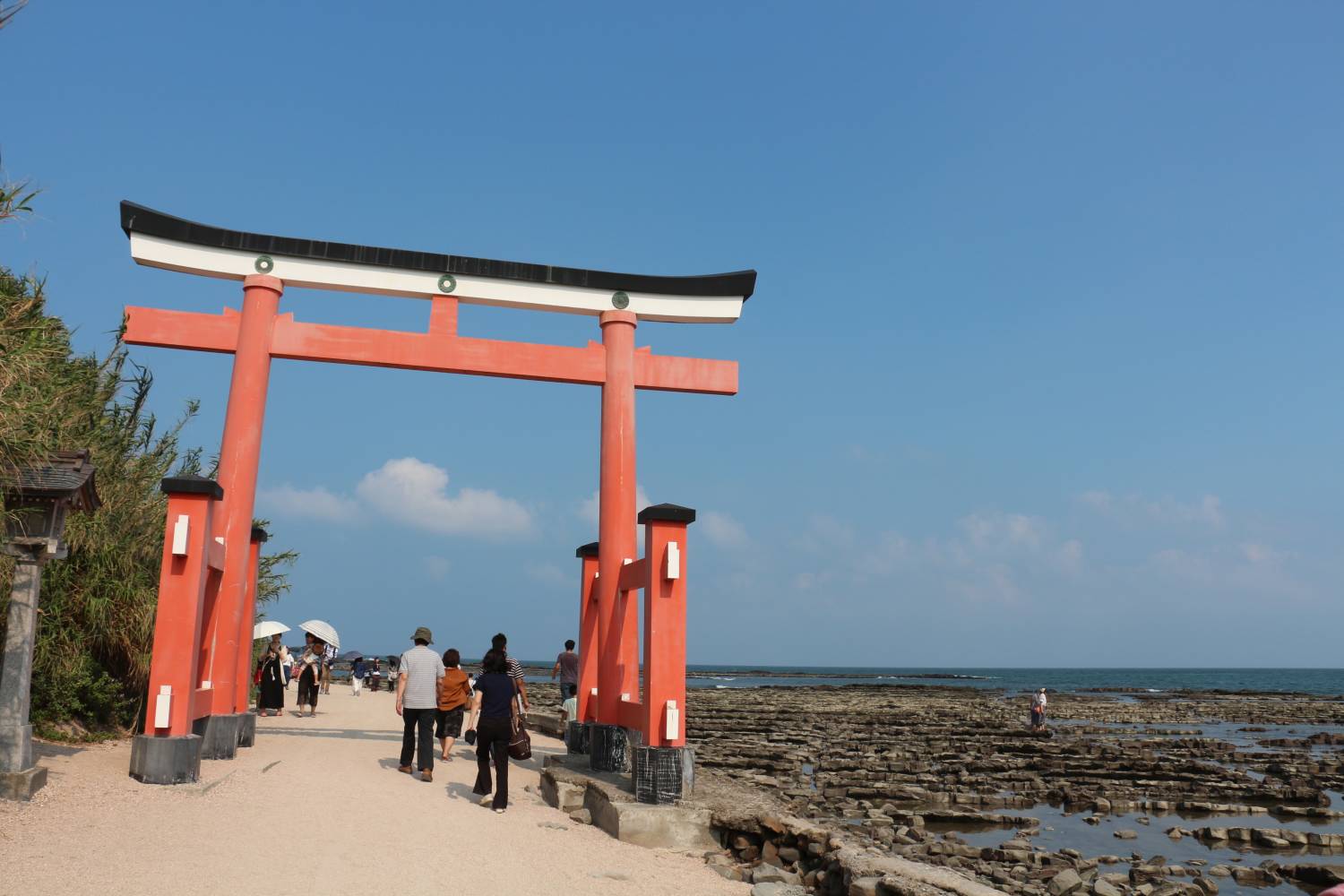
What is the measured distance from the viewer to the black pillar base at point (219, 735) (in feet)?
33.3

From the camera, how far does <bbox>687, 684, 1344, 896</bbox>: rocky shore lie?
810 cm

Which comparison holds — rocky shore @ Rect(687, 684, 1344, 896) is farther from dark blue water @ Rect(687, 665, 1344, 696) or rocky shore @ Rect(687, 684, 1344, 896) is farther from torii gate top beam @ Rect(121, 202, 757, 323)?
dark blue water @ Rect(687, 665, 1344, 696)

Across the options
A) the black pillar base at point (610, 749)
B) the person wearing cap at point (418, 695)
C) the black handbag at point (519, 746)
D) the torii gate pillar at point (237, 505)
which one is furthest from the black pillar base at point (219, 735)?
the black pillar base at point (610, 749)

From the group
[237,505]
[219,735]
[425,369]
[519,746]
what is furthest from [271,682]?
[519,746]

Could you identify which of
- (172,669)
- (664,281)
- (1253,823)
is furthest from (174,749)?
(1253,823)

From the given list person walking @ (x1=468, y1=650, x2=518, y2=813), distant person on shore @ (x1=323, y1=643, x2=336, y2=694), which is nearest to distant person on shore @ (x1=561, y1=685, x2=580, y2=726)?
person walking @ (x1=468, y1=650, x2=518, y2=813)

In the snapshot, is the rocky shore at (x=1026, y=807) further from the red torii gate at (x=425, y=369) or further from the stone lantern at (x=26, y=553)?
the stone lantern at (x=26, y=553)

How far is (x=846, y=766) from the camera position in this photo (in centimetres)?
1673

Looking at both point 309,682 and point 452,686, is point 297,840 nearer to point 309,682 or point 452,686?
point 452,686

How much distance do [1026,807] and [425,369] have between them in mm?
10686

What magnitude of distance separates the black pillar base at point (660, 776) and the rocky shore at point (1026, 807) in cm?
48

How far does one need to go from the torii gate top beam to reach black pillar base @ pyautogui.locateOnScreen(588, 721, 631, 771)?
560 centimetres

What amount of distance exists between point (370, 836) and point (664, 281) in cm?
811

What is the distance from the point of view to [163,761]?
8.47m
